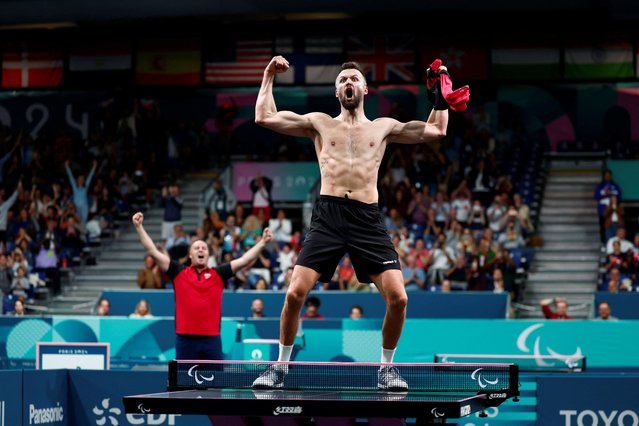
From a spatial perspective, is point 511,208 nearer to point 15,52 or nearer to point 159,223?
point 159,223

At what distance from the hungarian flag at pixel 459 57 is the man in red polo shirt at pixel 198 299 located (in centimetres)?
1899

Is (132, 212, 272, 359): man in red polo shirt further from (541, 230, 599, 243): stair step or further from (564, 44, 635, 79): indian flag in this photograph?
(564, 44, 635, 79): indian flag

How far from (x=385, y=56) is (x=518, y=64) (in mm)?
3505

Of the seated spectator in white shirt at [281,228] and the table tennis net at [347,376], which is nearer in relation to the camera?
the table tennis net at [347,376]

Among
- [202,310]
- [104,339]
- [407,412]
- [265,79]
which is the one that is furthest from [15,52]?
[407,412]

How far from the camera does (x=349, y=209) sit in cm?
850

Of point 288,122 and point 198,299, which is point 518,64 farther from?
point 288,122

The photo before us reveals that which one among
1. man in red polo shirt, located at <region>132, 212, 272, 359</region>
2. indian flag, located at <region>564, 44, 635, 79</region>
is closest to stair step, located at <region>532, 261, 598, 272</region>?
indian flag, located at <region>564, 44, 635, 79</region>

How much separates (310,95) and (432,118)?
78.4ft

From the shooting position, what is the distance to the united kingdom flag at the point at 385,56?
101 feet

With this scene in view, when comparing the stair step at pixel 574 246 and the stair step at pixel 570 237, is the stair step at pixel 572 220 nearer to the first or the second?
the stair step at pixel 570 237

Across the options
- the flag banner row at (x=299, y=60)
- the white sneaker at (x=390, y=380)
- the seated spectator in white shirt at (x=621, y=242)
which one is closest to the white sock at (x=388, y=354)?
the white sneaker at (x=390, y=380)

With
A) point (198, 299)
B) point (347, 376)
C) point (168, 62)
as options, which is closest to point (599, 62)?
point (168, 62)

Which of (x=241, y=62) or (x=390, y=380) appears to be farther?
(x=241, y=62)
